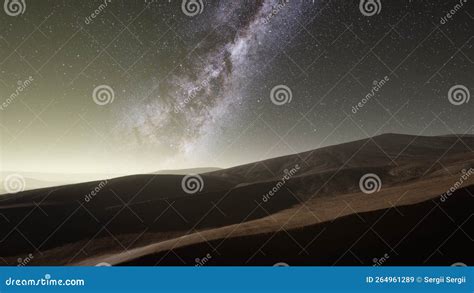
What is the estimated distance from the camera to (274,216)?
23.4 m

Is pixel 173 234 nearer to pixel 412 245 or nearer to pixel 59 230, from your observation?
pixel 59 230

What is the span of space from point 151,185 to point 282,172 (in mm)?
21445

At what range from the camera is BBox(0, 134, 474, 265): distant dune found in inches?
582

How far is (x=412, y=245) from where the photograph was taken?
46.9ft

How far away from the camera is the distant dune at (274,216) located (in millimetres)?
14789

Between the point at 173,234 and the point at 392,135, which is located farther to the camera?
the point at 392,135

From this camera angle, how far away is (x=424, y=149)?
59125mm

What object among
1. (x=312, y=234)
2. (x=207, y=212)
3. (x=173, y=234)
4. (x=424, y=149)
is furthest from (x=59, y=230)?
(x=424, y=149)

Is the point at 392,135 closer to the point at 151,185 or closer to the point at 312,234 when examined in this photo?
the point at 151,185

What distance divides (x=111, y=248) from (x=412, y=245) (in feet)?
65.9
